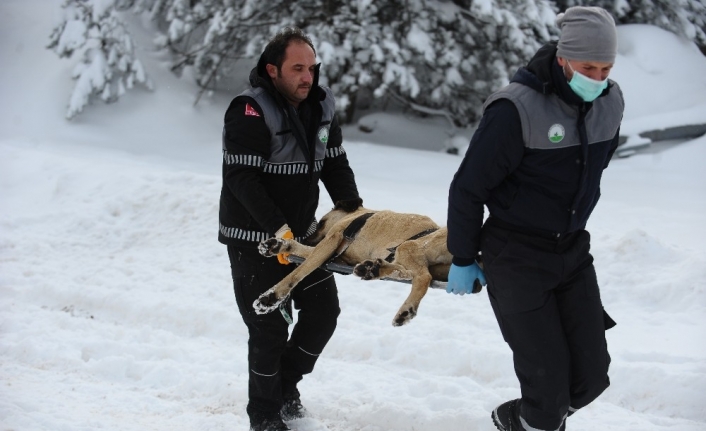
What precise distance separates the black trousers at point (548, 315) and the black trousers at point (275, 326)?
3.65ft

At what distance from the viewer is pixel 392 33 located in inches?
386

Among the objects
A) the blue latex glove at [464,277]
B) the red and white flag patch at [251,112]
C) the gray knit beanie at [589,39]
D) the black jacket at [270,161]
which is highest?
the gray knit beanie at [589,39]

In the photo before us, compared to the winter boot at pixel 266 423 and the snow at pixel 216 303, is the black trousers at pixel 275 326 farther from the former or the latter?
the snow at pixel 216 303

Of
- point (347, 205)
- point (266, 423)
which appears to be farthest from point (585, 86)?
point (266, 423)

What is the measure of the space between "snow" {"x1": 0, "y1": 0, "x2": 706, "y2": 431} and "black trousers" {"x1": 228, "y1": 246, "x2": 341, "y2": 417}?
1.17 feet

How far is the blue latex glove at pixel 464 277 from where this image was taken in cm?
307

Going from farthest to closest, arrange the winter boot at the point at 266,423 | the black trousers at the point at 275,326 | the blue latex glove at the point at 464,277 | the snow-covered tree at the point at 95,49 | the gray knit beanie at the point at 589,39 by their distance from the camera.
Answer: the snow-covered tree at the point at 95,49, the winter boot at the point at 266,423, the black trousers at the point at 275,326, the blue latex glove at the point at 464,277, the gray knit beanie at the point at 589,39

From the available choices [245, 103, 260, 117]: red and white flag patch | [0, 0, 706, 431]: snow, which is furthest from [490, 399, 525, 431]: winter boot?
[245, 103, 260, 117]: red and white flag patch

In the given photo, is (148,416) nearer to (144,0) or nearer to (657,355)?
(657,355)

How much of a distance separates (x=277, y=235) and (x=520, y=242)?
1.13m

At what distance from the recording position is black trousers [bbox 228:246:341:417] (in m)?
3.62

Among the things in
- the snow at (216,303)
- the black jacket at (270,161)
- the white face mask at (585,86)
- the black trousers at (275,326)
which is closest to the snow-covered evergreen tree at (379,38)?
the snow at (216,303)

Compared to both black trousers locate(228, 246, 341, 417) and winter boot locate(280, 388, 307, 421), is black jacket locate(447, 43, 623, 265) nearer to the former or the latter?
black trousers locate(228, 246, 341, 417)

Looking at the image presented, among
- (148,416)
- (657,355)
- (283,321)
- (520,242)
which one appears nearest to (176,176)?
(148,416)
